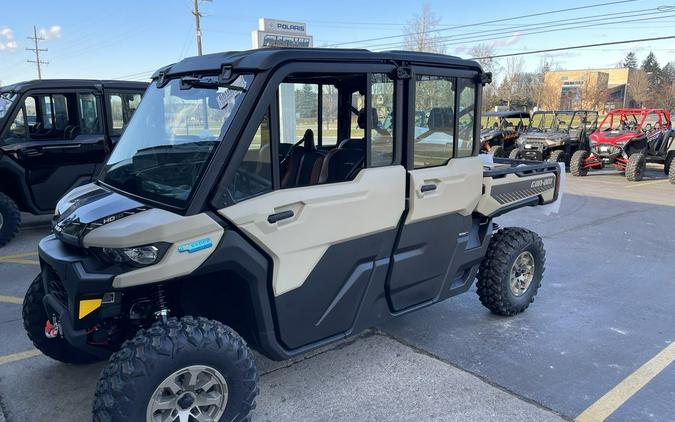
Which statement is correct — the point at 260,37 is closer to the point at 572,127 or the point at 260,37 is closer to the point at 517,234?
the point at 572,127

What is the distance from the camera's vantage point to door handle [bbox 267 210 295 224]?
2706 mm

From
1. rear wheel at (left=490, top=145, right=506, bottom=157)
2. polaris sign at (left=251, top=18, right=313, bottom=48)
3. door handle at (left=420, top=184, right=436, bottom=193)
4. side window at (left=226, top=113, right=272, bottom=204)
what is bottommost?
rear wheel at (left=490, top=145, right=506, bottom=157)

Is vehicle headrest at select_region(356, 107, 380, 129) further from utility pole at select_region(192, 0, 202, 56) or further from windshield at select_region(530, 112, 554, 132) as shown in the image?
utility pole at select_region(192, 0, 202, 56)

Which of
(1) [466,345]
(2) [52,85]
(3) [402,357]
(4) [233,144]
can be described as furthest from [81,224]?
(2) [52,85]

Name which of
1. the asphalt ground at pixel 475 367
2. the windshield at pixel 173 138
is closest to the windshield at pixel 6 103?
the asphalt ground at pixel 475 367

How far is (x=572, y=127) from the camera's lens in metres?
15.8

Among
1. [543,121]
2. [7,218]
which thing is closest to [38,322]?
[7,218]

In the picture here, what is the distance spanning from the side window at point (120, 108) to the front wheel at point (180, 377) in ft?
18.9

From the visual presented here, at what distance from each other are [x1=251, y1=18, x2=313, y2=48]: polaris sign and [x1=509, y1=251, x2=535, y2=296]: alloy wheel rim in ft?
37.3

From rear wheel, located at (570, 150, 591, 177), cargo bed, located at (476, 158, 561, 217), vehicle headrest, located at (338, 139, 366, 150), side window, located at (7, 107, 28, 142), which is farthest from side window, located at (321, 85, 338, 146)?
rear wheel, located at (570, 150, 591, 177)

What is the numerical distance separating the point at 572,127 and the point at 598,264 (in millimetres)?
11012

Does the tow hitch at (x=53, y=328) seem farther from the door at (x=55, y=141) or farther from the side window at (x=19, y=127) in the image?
the side window at (x=19, y=127)

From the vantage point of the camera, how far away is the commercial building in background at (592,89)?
178 feet

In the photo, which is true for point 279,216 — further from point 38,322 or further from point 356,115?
point 38,322
